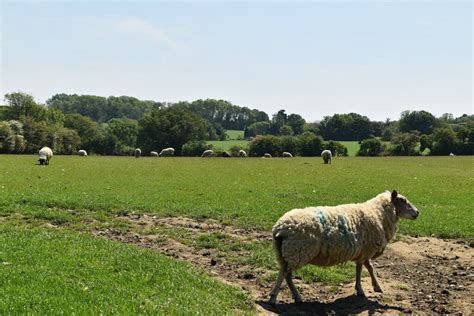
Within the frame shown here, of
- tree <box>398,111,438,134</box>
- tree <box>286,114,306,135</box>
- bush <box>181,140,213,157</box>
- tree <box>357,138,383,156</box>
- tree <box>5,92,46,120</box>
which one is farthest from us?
tree <box>286,114,306,135</box>

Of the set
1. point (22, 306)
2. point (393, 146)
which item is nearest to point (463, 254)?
point (22, 306)

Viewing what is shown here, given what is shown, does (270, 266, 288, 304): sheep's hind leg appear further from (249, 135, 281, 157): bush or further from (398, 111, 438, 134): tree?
(398, 111, 438, 134): tree

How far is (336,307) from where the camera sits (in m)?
9.98

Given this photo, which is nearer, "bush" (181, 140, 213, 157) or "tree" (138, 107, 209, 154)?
"bush" (181, 140, 213, 157)

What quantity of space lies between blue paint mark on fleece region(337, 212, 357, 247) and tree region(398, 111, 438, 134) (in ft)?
498

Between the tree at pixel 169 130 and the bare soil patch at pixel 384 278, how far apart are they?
9209 centimetres

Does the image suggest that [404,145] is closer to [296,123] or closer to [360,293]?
[296,123]

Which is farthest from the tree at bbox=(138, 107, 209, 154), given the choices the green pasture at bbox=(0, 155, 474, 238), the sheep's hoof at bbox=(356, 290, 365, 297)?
the sheep's hoof at bbox=(356, 290, 365, 297)

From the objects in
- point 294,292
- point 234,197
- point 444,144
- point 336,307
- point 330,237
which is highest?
point 444,144

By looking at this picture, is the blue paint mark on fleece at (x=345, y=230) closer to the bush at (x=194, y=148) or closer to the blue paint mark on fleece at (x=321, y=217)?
the blue paint mark on fleece at (x=321, y=217)

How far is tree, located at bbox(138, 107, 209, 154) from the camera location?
4245 inches

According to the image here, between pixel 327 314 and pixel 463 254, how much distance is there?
23.6 ft

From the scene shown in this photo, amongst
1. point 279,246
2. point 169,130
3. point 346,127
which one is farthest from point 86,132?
point 279,246

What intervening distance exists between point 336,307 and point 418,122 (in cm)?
15530
